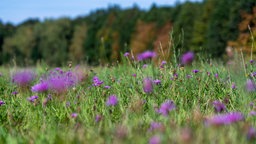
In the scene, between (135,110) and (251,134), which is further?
(135,110)

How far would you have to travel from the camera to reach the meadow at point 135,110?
2215mm

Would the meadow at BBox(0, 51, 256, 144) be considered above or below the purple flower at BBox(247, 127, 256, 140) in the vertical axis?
below

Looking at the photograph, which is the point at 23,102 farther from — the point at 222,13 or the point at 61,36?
the point at 61,36

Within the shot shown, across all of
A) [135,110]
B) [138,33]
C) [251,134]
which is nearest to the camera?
[251,134]

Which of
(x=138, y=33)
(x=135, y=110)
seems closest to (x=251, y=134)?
(x=135, y=110)

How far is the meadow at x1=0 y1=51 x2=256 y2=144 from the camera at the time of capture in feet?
7.27

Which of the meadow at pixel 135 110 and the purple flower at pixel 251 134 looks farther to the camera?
the meadow at pixel 135 110

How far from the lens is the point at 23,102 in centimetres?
367

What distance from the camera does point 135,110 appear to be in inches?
120

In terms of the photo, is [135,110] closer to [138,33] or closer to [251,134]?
[251,134]

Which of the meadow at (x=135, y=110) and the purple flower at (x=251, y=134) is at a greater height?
the purple flower at (x=251, y=134)

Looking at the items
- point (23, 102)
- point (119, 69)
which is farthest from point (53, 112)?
point (119, 69)

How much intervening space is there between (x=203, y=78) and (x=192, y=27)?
33187 mm

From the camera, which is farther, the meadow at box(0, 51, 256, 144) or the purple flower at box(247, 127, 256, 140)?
the meadow at box(0, 51, 256, 144)
